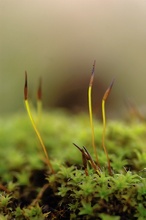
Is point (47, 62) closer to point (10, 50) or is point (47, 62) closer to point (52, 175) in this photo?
point (10, 50)

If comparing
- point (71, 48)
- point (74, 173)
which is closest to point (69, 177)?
point (74, 173)

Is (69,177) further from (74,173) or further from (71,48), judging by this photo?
(71,48)

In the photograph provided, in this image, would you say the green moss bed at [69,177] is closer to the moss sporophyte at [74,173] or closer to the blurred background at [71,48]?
the moss sporophyte at [74,173]

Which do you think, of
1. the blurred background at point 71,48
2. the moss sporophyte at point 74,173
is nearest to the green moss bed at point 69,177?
the moss sporophyte at point 74,173

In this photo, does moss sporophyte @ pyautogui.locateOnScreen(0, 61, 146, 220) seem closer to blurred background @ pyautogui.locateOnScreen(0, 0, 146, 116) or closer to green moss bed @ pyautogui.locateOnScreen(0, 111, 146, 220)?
green moss bed @ pyautogui.locateOnScreen(0, 111, 146, 220)

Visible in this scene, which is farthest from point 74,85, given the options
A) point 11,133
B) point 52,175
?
point 52,175

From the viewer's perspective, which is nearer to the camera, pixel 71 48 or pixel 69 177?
pixel 69 177

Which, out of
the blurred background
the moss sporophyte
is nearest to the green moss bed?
the moss sporophyte
